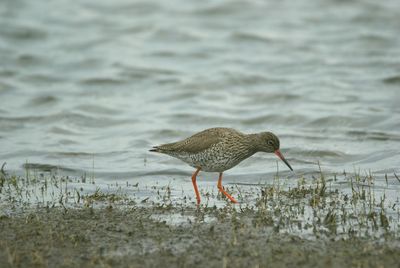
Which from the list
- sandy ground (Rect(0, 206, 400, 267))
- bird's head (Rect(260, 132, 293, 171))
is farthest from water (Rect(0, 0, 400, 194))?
sandy ground (Rect(0, 206, 400, 267))

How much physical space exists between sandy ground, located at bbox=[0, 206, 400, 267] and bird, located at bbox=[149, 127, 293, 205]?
128 cm

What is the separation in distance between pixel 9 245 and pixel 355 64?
43.4 ft

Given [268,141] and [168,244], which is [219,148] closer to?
[268,141]

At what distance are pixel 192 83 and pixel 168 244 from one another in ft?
35.4

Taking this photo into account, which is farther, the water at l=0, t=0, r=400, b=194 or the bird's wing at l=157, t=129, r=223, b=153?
the water at l=0, t=0, r=400, b=194

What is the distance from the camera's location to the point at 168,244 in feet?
23.4

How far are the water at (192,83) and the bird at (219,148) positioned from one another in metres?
1.13

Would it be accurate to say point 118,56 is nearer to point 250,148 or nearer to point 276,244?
point 250,148

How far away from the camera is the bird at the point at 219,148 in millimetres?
9273

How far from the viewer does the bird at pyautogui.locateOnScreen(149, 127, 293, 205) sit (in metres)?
9.27

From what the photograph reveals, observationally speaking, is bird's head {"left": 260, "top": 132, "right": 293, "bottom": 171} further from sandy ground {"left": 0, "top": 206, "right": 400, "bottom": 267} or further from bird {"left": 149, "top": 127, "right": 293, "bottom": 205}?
sandy ground {"left": 0, "top": 206, "right": 400, "bottom": 267}

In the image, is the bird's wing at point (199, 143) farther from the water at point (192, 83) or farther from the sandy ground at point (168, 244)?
the sandy ground at point (168, 244)

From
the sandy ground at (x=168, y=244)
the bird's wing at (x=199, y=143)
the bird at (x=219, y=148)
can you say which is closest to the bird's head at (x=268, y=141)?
the bird at (x=219, y=148)

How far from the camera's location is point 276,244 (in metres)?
7.02
